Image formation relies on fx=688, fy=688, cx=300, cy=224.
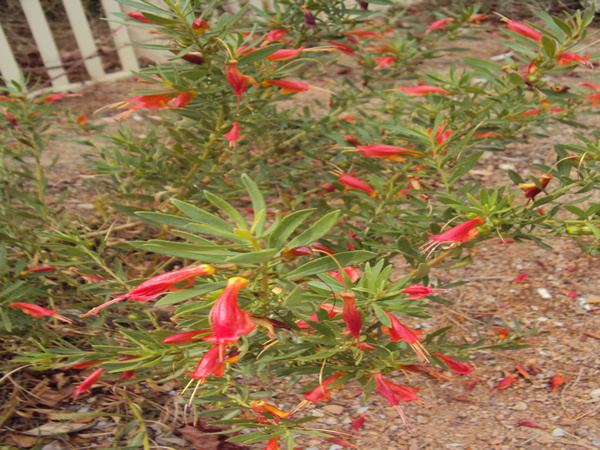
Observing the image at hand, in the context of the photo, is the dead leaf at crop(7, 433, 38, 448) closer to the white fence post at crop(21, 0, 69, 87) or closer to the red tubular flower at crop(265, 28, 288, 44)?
the red tubular flower at crop(265, 28, 288, 44)

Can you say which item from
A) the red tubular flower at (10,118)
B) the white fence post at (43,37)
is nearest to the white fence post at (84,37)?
the white fence post at (43,37)

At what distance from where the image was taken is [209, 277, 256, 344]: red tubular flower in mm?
893

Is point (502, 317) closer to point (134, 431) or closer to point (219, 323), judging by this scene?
point (134, 431)

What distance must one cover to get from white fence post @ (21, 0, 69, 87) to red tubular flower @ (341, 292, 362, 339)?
3094 millimetres

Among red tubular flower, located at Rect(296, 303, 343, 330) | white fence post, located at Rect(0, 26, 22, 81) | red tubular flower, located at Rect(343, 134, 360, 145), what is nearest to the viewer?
red tubular flower, located at Rect(296, 303, 343, 330)

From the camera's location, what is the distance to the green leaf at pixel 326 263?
1.00 m

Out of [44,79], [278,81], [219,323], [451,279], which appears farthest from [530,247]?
[44,79]

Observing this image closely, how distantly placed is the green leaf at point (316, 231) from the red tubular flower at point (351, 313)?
102 mm

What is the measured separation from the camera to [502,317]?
211cm

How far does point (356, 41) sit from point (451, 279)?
0.82 m

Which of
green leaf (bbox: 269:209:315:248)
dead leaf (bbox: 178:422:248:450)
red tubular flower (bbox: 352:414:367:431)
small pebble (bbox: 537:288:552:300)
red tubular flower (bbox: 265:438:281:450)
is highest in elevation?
green leaf (bbox: 269:209:315:248)

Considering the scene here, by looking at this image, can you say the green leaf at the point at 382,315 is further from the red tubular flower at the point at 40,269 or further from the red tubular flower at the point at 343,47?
the red tubular flower at the point at 343,47

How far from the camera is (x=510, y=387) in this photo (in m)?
1.85

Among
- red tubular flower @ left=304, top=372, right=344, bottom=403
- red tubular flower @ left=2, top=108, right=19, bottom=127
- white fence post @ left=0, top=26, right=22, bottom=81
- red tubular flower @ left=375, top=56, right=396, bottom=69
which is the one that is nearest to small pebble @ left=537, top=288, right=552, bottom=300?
red tubular flower @ left=375, top=56, right=396, bottom=69
